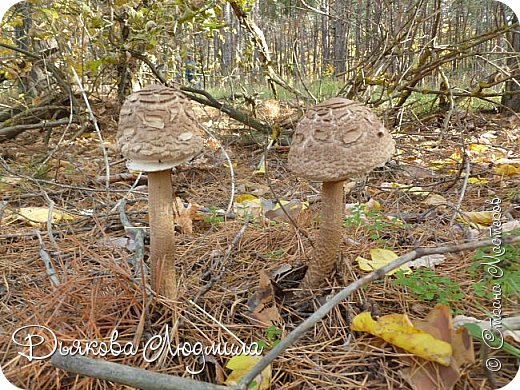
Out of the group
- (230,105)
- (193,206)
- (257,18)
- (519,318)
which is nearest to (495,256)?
(519,318)

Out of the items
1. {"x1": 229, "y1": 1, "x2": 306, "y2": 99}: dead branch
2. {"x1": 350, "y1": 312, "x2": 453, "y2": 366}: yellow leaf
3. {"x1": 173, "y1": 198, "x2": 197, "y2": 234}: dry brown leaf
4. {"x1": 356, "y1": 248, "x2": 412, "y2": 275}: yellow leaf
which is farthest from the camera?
{"x1": 229, "y1": 1, "x2": 306, "y2": 99}: dead branch

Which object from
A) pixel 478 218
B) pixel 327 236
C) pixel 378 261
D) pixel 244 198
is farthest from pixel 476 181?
pixel 327 236

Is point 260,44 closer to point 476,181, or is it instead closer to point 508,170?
point 476,181

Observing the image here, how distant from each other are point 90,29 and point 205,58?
192 centimetres

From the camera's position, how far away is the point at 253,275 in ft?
6.42

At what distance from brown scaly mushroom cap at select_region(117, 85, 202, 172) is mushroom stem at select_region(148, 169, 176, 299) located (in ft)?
0.46

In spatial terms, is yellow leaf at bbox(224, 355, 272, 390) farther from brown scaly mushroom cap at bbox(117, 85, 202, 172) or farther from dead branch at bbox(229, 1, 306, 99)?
dead branch at bbox(229, 1, 306, 99)

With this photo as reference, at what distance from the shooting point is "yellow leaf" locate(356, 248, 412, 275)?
183 cm

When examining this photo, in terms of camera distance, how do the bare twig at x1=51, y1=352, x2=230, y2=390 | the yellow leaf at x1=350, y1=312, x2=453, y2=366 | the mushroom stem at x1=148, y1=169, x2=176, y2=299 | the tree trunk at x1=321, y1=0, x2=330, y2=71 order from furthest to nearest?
the tree trunk at x1=321, y1=0, x2=330, y2=71 → the mushroom stem at x1=148, y1=169, x2=176, y2=299 → the yellow leaf at x1=350, y1=312, x2=453, y2=366 → the bare twig at x1=51, y1=352, x2=230, y2=390

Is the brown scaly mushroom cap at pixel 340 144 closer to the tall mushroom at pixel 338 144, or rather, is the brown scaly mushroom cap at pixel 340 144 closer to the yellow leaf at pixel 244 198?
the tall mushroom at pixel 338 144

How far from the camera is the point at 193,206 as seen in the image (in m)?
2.76

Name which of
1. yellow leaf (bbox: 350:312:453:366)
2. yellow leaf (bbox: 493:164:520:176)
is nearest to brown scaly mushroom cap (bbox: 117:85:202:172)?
yellow leaf (bbox: 350:312:453:366)

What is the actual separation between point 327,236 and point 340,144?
0.46 m

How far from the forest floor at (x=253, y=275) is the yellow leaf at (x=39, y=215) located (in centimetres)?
2
